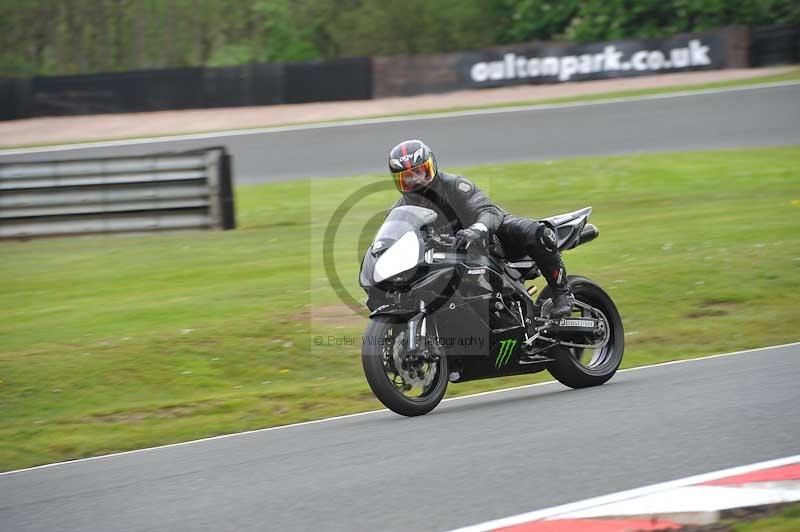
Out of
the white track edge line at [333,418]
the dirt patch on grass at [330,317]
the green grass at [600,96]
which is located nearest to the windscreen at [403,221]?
the white track edge line at [333,418]

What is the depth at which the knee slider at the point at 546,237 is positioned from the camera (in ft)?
25.8

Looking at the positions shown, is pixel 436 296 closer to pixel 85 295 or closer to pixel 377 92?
pixel 85 295

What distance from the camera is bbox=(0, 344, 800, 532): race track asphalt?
5.16 metres

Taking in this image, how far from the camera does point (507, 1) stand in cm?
4288

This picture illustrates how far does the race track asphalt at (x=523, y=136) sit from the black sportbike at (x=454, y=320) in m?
13.3

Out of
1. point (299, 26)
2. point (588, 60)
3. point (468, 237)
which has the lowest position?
point (468, 237)

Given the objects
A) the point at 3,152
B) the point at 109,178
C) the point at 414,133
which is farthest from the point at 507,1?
the point at 109,178

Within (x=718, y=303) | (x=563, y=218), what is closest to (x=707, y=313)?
(x=718, y=303)

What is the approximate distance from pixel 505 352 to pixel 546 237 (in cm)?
89

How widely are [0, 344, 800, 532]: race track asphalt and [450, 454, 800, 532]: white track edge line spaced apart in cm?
8

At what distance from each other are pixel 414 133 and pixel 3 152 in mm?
10198

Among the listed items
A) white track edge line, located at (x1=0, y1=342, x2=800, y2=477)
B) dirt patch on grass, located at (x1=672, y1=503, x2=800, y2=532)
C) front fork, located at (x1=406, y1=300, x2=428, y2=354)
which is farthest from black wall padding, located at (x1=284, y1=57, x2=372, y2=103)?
dirt patch on grass, located at (x1=672, y1=503, x2=800, y2=532)

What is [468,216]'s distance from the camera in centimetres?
770

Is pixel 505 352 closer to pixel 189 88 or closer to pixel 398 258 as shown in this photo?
pixel 398 258
